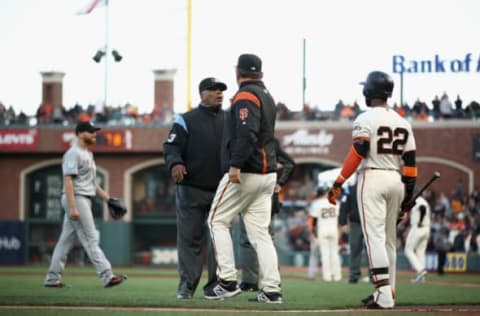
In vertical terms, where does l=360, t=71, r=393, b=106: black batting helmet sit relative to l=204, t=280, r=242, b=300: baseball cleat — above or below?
above

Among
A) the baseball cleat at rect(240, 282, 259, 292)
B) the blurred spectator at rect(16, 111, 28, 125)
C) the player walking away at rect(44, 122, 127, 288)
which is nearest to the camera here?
the baseball cleat at rect(240, 282, 259, 292)

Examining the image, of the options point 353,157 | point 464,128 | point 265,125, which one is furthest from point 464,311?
point 464,128

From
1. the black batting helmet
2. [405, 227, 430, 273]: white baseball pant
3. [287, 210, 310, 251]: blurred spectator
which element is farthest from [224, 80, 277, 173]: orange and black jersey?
[287, 210, 310, 251]: blurred spectator

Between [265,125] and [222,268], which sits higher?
[265,125]

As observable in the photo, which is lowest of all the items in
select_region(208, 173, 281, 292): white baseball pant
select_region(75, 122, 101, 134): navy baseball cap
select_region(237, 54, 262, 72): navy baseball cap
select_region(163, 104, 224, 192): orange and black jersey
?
select_region(208, 173, 281, 292): white baseball pant

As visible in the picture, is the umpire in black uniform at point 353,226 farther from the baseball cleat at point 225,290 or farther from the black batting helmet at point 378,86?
the black batting helmet at point 378,86

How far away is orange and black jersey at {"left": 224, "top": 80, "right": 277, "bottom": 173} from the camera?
10219 mm

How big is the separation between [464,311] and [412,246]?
11339mm

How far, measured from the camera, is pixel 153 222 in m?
39.0

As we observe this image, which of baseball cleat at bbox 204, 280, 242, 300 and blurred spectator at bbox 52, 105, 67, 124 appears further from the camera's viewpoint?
blurred spectator at bbox 52, 105, 67, 124

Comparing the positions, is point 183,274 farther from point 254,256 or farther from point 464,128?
point 464,128

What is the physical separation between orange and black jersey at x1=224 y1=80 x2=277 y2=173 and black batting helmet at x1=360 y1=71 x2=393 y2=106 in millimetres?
907

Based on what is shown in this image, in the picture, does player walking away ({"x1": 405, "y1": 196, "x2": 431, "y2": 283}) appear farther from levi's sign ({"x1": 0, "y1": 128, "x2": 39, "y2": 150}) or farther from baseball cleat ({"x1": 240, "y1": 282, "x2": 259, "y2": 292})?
levi's sign ({"x1": 0, "y1": 128, "x2": 39, "y2": 150})

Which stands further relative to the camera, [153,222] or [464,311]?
[153,222]
